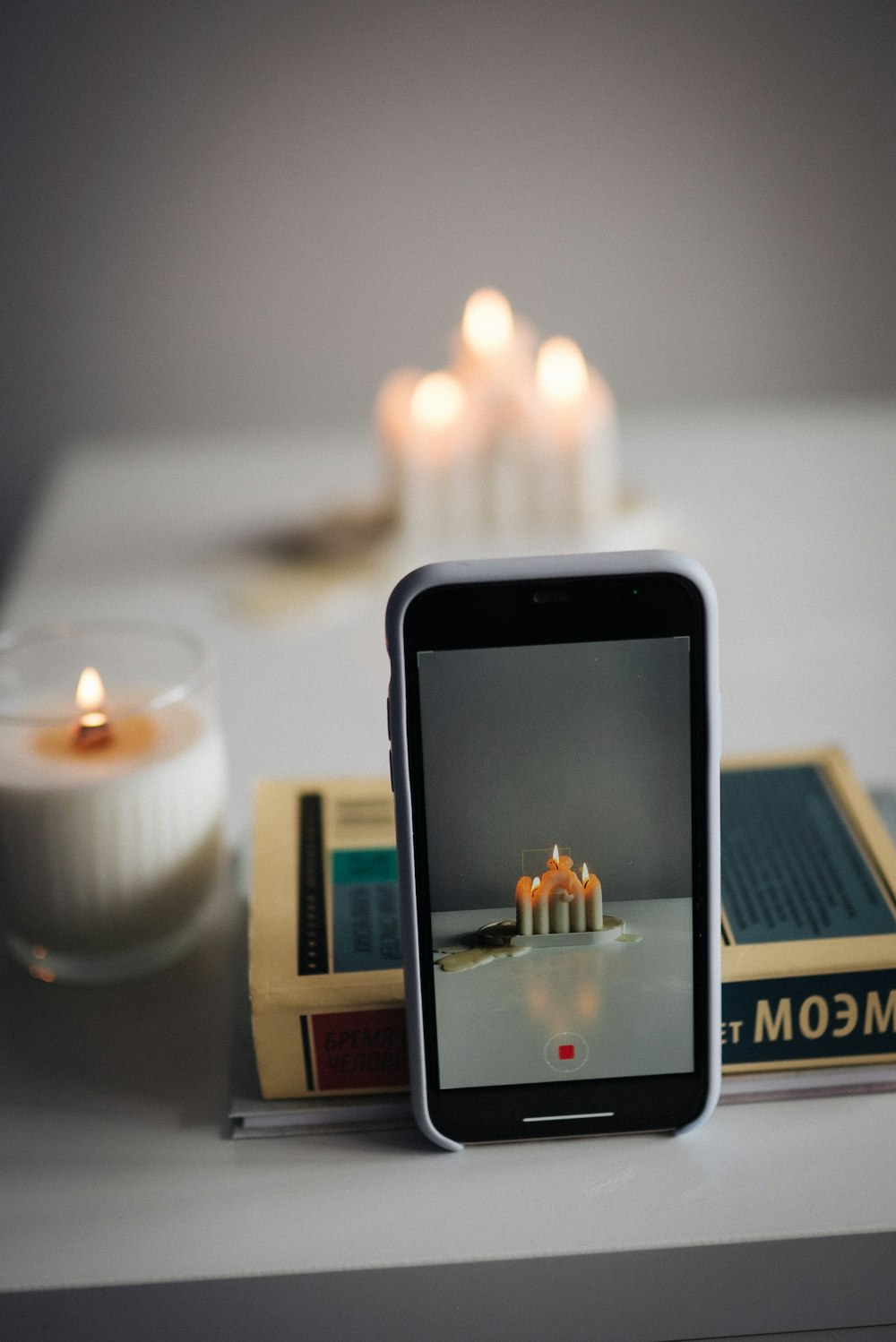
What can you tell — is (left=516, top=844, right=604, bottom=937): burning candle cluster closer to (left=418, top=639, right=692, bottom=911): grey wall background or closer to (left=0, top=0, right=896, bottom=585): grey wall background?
(left=418, top=639, right=692, bottom=911): grey wall background

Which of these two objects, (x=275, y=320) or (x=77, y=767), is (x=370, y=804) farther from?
(x=275, y=320)

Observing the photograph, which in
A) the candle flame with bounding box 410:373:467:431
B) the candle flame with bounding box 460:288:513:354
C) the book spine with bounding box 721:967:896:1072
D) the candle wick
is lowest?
the book spine with bounding box 721:967:896:1072

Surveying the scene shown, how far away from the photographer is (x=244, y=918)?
0.51 metres

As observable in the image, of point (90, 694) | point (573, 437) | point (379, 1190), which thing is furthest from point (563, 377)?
point (379, 1190)

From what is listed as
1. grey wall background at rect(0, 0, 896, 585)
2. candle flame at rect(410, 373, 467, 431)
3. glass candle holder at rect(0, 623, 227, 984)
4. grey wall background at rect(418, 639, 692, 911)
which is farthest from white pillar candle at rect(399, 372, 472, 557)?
grey wall background at rect(0, 0, 896, 585)

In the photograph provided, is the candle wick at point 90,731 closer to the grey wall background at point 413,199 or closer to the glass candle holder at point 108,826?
the glass candle holder at point 108,826

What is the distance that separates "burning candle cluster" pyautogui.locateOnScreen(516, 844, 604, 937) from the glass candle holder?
15 centimetres

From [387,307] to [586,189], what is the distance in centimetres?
27

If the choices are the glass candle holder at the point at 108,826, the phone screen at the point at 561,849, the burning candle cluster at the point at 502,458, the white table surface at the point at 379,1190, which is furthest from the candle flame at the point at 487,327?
the phone screen at the point at 561,849

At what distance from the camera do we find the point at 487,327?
0.95 meters

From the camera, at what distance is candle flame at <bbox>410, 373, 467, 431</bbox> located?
34.7 inches

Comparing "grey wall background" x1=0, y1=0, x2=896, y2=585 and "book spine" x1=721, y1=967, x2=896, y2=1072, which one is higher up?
"grey wall background" x1=0, y1=0, x2=896, y2=585

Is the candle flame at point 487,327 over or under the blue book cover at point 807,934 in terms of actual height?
over

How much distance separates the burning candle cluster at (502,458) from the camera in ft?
2.91
